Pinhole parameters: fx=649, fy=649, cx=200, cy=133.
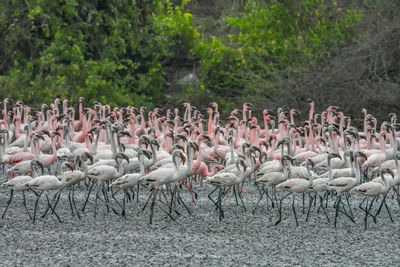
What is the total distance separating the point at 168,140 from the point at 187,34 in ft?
38.6

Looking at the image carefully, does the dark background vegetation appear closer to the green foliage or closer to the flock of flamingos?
the green foliage

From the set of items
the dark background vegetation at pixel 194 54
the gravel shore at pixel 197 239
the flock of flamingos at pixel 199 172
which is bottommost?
the gravel shore at pixel 197 239

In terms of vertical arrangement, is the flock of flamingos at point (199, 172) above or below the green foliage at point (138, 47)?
below

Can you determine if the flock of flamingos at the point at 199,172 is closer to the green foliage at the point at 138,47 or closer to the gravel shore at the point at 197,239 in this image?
the gravel shore at the point at 197,239

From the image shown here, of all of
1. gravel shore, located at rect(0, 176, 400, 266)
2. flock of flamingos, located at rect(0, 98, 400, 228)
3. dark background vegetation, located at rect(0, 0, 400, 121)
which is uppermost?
dark background vegetation, located at rect(0, 0, 400, 121)

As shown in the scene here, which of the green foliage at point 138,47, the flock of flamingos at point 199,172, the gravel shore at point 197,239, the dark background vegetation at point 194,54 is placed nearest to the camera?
the gravel shore at point 197,239

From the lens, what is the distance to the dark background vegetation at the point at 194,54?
20.7m

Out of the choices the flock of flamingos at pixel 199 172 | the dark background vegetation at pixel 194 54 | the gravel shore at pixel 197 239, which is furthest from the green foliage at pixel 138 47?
the gravel shore at pixel 197 239

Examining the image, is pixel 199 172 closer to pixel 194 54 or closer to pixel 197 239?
pixel 197 239

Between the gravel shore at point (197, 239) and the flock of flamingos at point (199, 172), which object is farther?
the flock of flamingos at point (199, 172)

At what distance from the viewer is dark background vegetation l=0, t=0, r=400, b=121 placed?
20.7m

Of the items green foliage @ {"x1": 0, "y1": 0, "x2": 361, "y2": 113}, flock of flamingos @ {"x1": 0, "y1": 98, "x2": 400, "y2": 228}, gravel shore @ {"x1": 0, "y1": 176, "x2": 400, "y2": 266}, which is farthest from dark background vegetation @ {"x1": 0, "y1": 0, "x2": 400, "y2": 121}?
gravel shore @ {"x1": 0, "y1": 176, "x2": 400, "y2": 266}

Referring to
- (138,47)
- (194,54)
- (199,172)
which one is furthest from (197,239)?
(194,54)

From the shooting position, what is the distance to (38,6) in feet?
73.1
